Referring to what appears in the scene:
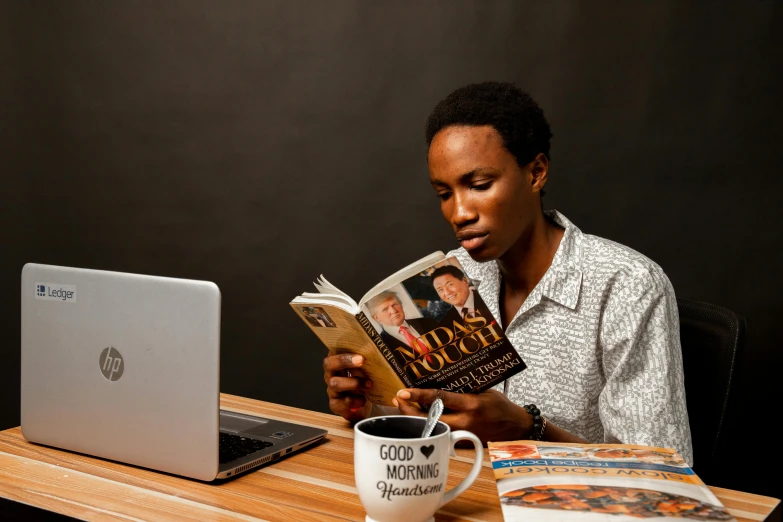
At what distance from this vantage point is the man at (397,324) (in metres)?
1.27

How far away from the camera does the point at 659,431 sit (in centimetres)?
141

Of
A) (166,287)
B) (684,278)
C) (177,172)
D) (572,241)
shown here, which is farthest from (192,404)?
(177,172)

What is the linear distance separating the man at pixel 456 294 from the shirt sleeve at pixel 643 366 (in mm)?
397

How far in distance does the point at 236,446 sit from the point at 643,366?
76 centimetres

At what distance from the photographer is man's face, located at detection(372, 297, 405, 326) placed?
1.27 metres

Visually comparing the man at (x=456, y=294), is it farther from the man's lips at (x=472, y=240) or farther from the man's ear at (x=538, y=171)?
the man's ear at (x=538, y=171)

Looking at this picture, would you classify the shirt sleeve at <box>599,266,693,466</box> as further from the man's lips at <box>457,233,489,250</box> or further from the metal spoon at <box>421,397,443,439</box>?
the metal spoon at <box>421,397,443,439</box>

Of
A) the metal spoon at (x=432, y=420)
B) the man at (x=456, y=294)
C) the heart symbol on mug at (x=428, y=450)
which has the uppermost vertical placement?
the man at (x=456, y=294)

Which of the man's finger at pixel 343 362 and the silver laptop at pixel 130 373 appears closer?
the silver laptop at pixel 130 373

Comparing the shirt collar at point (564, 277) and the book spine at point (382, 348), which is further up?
the shirt collar at point (564, 277)

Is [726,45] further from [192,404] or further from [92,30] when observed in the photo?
[92,30]

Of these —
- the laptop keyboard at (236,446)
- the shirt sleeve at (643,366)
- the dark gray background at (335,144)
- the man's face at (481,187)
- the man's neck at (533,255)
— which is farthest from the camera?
the dark gray background at (335,144)

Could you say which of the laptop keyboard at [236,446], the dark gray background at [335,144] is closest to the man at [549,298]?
the laptop keyboard at [236,446]

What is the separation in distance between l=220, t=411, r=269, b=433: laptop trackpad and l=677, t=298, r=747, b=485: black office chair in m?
0.82
